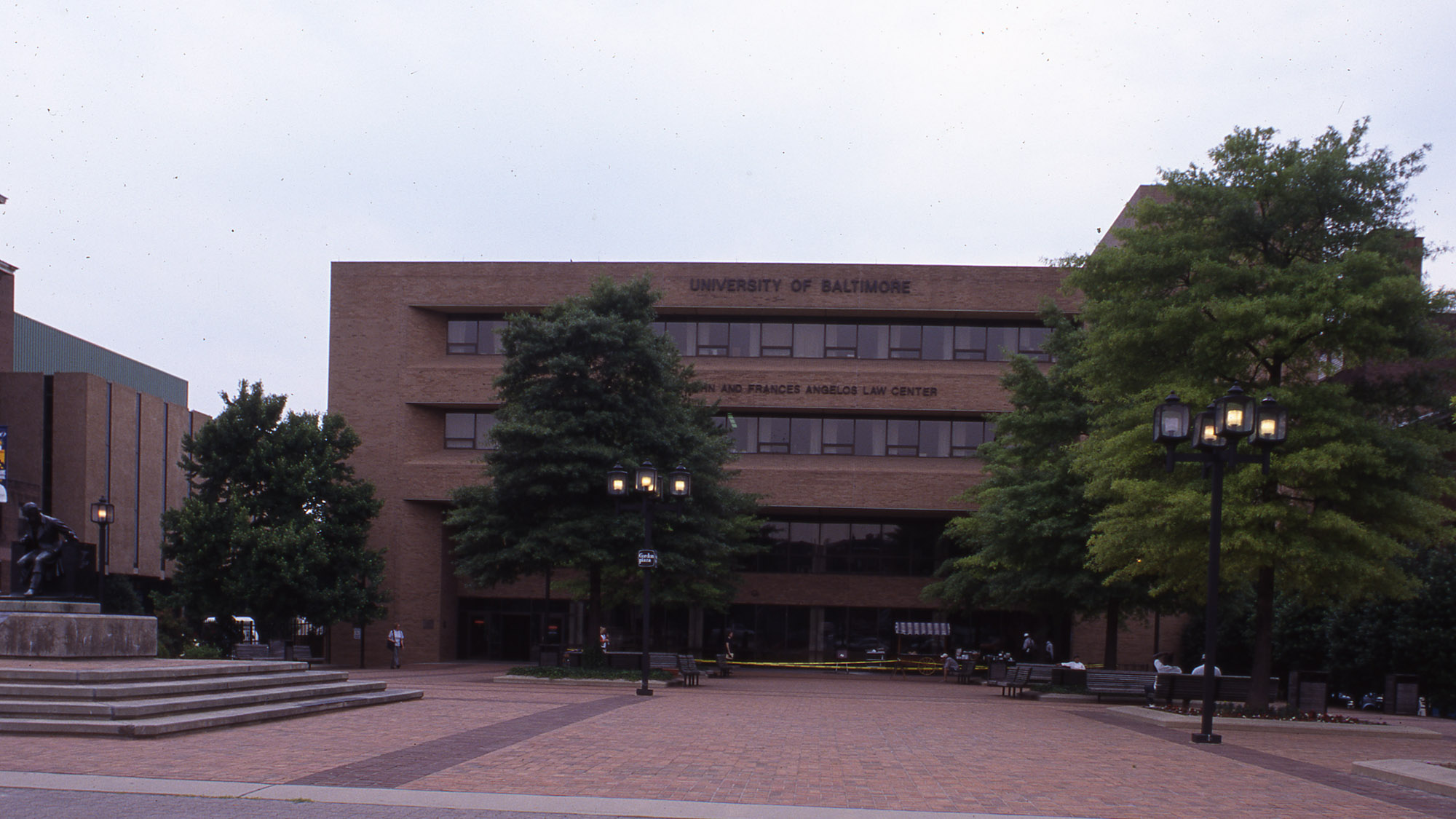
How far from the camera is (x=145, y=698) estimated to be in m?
13.6

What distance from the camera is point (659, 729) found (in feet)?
49.6

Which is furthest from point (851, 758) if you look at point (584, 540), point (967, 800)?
point (584, 540)

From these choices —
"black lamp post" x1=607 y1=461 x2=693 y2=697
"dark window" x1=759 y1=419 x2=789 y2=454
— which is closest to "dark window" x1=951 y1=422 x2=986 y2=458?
"dark window" x1=759 y1=419 x2=789 y2=454

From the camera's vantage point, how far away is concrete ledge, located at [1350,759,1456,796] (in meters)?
11.0

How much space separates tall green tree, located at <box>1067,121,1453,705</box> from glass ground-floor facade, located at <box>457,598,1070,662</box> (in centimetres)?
2367

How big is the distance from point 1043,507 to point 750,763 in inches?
655

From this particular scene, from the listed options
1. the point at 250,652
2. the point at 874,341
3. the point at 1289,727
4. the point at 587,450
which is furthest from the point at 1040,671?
the point at 250,652

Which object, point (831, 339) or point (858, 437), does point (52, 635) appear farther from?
point (831, 339)

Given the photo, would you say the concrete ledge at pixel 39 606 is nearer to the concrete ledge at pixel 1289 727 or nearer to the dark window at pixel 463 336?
the concrete ledge at pixel 1289 727

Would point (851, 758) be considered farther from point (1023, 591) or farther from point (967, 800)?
point (1023, 591)

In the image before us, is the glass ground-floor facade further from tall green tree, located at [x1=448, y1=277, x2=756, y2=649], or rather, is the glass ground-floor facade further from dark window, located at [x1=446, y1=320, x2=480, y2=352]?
tall green tree, located at [x1=448, y1=277, x2=756, y2=649]

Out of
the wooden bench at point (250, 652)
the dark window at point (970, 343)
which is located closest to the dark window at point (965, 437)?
the dark window at point (970, 343)

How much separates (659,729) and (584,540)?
1239 cm

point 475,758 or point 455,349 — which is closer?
point 475,758
